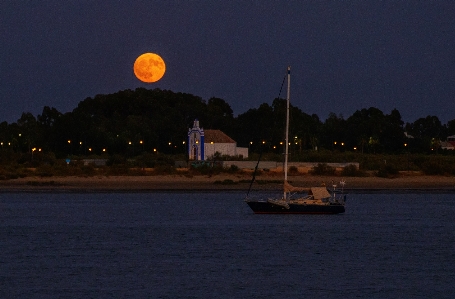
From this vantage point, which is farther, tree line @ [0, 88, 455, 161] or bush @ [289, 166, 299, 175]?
tree line @ [0, 88, 455, 161]

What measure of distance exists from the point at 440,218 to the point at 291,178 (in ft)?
85.3

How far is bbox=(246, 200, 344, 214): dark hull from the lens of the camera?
49053 millimetres

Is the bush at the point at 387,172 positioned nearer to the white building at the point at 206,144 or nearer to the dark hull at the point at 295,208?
the white building at the point at 206,144

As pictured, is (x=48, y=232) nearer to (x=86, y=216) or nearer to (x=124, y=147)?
(x=86, y=216)

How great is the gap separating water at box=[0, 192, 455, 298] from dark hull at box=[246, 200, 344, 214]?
0.64 meters

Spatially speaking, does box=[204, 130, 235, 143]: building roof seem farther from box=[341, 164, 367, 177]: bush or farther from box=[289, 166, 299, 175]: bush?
box=[341, 164, 367, 177]: bush

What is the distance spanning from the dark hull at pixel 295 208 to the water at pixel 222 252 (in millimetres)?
638

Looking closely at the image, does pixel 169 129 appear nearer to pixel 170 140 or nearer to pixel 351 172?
pixel 170 140

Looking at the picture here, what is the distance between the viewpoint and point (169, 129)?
4616 inches

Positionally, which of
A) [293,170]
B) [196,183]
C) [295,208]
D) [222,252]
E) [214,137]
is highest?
[214,137]

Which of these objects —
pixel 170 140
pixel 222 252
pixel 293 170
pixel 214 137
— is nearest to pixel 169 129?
pixel 170 140

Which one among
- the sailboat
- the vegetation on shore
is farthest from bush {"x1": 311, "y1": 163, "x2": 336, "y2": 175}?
the sailboat

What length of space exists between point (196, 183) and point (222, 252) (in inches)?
1728

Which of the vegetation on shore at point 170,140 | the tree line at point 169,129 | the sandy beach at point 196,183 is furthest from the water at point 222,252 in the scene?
the tree line at point 169,129
